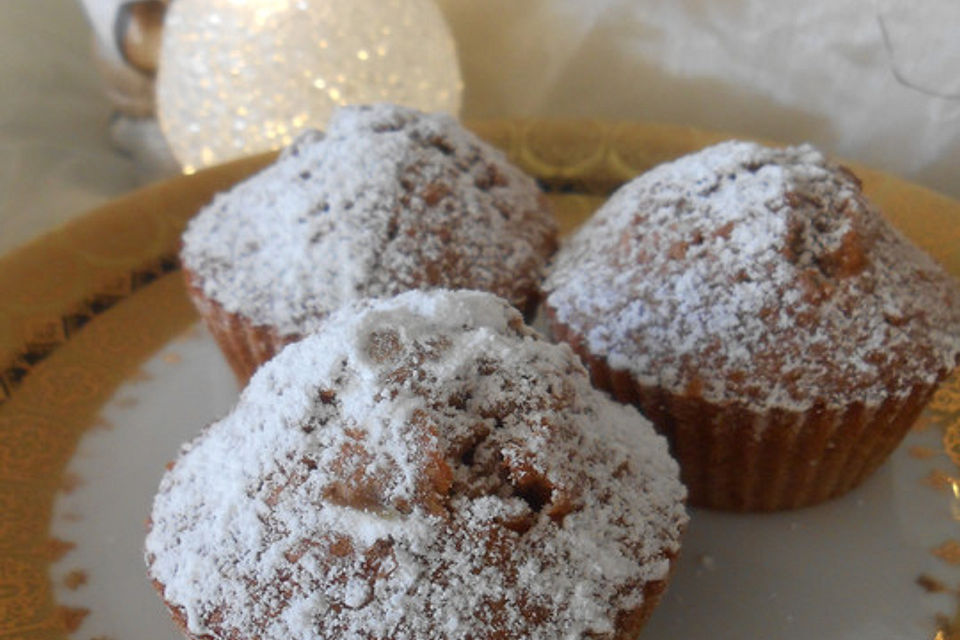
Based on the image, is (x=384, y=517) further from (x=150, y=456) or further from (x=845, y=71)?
(x=845, y=71)

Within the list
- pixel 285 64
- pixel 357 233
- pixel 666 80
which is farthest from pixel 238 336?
pixel 666 80

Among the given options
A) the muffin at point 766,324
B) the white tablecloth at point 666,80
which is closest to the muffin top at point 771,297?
the muffin at point 766,324

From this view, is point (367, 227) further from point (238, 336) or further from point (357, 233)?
point (238, 336)

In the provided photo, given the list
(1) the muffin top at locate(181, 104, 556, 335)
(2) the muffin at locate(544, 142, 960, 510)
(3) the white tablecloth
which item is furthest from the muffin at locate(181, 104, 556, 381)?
(3) the white tablecloth

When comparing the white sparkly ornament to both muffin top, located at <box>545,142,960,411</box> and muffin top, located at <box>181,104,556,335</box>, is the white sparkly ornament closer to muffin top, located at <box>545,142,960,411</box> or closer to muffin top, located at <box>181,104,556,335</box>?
muffin top, located at <box>181,104,556,335</box>

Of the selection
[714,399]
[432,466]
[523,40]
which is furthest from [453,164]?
[523,40]

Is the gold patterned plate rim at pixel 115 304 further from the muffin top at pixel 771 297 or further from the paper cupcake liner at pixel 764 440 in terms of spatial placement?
A: the muffin top at pixel 771 297
